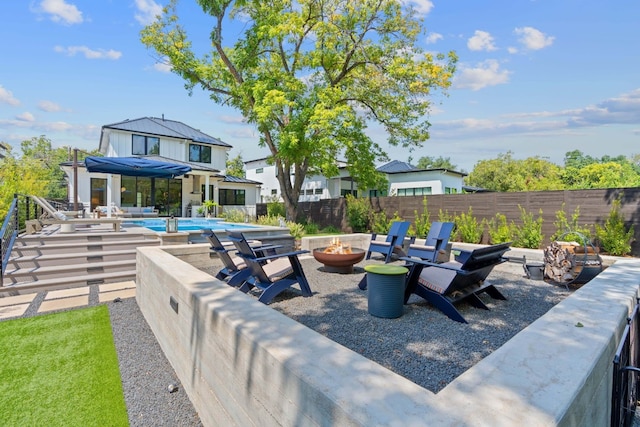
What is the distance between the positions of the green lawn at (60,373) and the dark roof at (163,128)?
1917 cm

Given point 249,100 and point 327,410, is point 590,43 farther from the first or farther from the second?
point 327,410

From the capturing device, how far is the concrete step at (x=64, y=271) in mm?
5910

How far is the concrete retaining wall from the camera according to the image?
129 cm

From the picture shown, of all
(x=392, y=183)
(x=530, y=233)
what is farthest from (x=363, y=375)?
(x=392, y=183)

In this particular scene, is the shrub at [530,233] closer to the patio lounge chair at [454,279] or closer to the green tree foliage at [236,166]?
the patio lounge chair at [454,279]

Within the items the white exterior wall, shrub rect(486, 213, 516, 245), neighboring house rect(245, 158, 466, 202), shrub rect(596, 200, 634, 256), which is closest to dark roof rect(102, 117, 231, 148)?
the white exterior wall

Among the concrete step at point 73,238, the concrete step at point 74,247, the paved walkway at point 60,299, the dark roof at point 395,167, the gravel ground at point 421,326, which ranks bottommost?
the paved walkway at point 60,299

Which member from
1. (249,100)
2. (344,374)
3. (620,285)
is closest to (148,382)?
(344,374)

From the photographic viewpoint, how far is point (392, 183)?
2550 centimetres

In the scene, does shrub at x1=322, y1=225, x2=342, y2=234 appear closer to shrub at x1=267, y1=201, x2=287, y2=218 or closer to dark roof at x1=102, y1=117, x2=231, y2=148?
shrub at x1=267, y1=201, x2=287, y2=218

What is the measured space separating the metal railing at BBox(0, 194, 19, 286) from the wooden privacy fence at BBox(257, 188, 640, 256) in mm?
10718

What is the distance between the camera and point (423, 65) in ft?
44.2

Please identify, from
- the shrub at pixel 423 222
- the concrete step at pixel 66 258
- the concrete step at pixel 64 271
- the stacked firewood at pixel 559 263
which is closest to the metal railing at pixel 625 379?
the stacked firewood at pixel 559 263

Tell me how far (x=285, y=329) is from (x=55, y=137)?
66503mm
